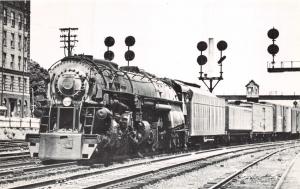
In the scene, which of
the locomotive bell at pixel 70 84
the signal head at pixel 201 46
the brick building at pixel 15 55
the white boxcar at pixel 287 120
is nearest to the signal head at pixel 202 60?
the signal head at pixel 201 46

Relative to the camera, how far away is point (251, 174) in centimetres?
1543

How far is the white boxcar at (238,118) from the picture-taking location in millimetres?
34750

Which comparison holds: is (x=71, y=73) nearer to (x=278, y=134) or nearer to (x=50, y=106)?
(x=50, y=106)

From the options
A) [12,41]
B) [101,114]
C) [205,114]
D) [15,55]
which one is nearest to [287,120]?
[205,114]

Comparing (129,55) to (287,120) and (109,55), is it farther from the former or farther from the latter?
(287,120)

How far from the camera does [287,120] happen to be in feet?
178

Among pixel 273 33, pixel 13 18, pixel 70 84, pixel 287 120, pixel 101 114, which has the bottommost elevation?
pixel 101 114

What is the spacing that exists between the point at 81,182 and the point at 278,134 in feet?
146

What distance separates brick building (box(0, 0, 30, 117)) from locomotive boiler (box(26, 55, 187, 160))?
4007 cm

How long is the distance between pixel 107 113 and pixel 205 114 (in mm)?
12856

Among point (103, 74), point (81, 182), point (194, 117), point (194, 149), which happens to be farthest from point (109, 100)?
point (194, 149)

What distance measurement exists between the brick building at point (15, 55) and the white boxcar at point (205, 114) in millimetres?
31534

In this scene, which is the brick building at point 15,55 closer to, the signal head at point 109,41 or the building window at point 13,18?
the building window at point 13,18

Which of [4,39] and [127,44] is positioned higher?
[4,39]
